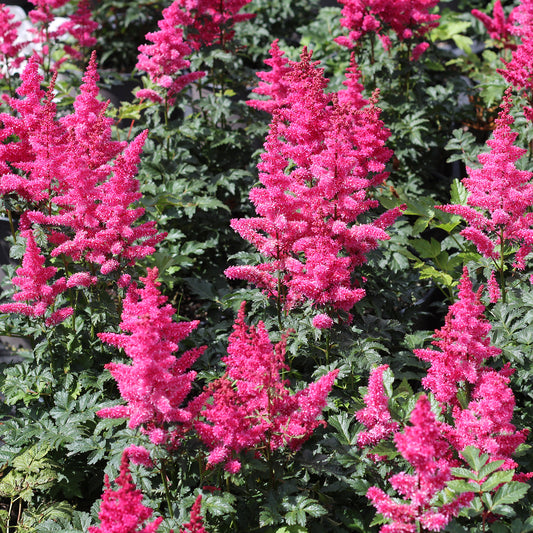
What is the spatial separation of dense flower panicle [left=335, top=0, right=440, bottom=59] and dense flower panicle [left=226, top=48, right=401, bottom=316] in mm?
1957

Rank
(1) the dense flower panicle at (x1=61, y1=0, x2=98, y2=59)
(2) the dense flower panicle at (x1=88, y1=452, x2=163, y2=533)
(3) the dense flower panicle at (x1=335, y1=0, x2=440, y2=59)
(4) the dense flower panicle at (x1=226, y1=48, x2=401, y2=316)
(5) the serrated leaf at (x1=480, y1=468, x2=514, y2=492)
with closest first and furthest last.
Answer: (2) the dense flower panicle at (x1=88, y1=452, x2=163, y2=533)
(5) the serrated leaf at (x1=480, y1=468, x2=514, y2=492)
(4) the dense flower panicle at (x1=226, y1=48, x2=401, y2=316)
(3) the dense flower panicle at (x1=335, y1=0, x2=440, y2=59)
(1) the dense flower panicle at (x1=61, y1=0, x2=98, y2=59)

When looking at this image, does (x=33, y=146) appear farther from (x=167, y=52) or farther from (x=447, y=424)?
(x=447, y=424)

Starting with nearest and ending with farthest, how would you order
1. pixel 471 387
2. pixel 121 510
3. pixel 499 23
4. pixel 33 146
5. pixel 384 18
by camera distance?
1. pixel 121 510
2. pixel 471 387
3. pixel 33 146
4. pixel 384 18
5. pixel 499 23

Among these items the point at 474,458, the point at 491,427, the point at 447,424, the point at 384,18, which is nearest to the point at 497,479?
the point at 474,458

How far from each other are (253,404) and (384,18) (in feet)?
13.2

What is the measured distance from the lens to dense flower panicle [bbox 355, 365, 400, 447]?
2949 mm

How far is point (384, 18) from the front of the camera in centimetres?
591

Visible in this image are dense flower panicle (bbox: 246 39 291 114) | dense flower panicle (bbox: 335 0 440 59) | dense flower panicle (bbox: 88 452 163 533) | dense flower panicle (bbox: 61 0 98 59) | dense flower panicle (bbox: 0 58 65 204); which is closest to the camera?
dense flower panicle (bbox: 88 452 163 533)

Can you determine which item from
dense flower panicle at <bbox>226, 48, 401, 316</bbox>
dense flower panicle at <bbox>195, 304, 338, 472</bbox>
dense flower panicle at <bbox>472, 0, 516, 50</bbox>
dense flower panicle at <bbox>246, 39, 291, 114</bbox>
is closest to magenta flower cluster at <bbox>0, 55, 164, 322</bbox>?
dense flower panicle at <bbox>226, 48, 401, 316</bbox>

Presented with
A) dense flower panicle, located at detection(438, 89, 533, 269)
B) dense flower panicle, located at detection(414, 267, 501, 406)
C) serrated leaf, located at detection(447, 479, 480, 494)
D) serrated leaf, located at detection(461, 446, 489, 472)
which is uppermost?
dense flower panicle, located at detection(438, 89, 533, 269)

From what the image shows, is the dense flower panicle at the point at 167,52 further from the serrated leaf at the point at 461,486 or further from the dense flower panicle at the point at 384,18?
the serrated leaf at the point at 461,486

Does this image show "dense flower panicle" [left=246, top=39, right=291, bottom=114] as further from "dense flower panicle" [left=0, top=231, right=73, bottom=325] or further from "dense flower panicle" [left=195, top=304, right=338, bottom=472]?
"dense flower panicle" [left=195, top=304, right=338, bottom=472]

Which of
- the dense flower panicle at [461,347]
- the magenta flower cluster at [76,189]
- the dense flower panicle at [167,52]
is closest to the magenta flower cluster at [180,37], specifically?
the dense flower panicle at [167,52]

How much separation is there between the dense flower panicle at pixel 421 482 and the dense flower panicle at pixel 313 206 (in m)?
1.03
